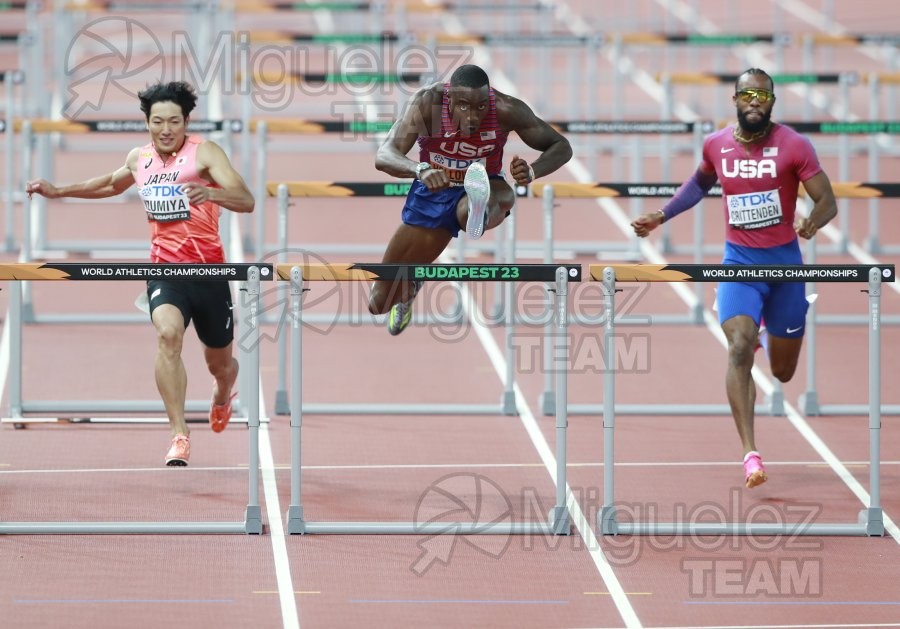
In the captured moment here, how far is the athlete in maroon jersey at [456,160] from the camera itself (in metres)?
7.65

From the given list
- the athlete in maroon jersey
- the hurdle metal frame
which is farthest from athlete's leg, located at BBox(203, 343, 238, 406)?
the hurdle metal frame

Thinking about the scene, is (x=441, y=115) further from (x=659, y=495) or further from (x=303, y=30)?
(x=303, y=30)

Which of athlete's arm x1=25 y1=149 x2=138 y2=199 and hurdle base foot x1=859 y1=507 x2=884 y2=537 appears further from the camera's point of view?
athlete's arm x1=25 y1=149 x2=138 y2=199

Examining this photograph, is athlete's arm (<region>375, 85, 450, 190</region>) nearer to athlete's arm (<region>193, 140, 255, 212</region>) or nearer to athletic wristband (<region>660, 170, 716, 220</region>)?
athlete's arm (<region>193, 140, 255, 212</region>)

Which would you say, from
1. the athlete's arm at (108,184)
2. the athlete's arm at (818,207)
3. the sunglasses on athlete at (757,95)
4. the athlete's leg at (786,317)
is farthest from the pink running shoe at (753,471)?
the athlete's arm at (108,184)

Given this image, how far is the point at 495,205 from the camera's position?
7.89 meters

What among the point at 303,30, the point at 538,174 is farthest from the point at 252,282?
the point at 303,30

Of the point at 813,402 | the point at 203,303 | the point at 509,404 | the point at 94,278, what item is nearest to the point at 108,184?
the point at 203,303

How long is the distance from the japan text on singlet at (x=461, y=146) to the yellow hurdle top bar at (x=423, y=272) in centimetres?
96

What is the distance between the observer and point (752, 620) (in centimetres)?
685

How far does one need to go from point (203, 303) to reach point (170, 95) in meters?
1.04

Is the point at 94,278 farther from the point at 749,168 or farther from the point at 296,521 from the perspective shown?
the point at 749,168

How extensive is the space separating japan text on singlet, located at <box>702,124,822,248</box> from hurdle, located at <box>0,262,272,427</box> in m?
2.53

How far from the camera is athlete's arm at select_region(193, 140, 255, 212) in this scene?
311 inches
